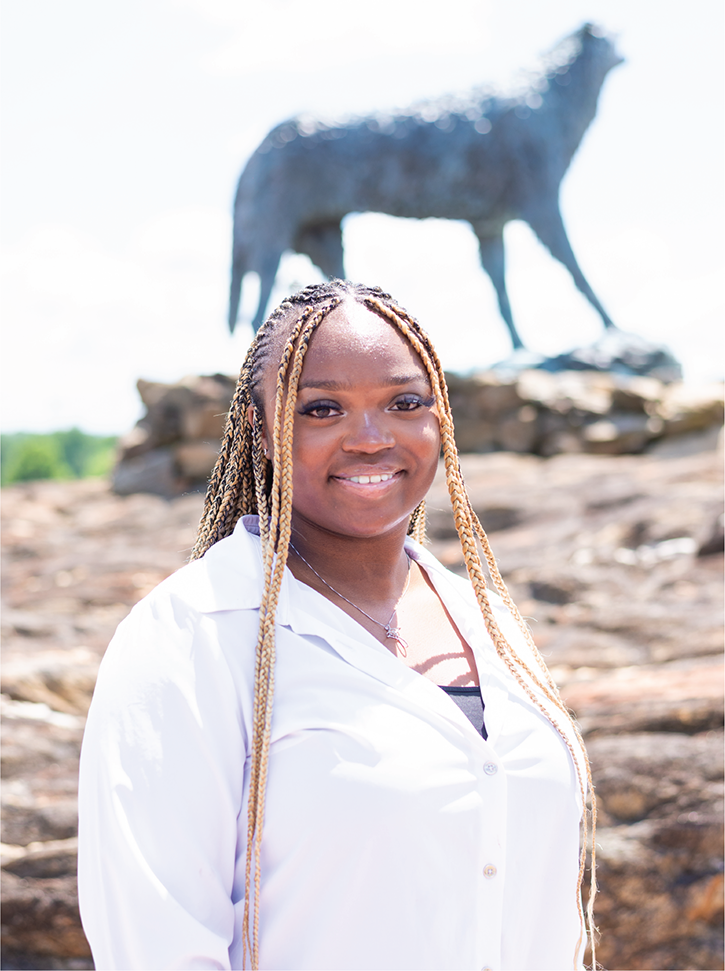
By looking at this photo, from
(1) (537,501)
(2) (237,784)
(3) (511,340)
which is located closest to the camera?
(2) (237,784)

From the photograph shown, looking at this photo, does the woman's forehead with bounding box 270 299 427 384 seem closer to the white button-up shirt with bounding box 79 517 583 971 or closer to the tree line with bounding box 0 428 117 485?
the white button-up shirt with bounding box 79 517 583 971

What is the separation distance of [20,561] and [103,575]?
52.3 inches

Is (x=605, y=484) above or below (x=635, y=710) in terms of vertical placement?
above

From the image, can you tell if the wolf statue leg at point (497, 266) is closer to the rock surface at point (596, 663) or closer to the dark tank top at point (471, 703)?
the rock surface at point (596, 663)

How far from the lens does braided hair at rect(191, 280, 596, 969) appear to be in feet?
Result: 3.83

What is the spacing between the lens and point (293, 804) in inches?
44.0

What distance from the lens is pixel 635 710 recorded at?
2.87 m

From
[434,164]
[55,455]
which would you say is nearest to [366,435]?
[434,164]

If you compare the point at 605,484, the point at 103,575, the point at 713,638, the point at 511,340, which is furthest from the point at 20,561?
the point at 511,340

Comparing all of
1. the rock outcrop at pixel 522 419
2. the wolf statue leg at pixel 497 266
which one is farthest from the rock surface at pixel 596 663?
the wolf statue leg at pixel 497 266

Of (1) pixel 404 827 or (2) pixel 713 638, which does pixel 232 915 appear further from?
(2) pixel 713 638

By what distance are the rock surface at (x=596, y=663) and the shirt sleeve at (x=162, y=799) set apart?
5.04 ft

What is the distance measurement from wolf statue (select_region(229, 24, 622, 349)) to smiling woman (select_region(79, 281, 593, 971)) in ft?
24.1

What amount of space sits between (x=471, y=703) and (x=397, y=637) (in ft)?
0.52
